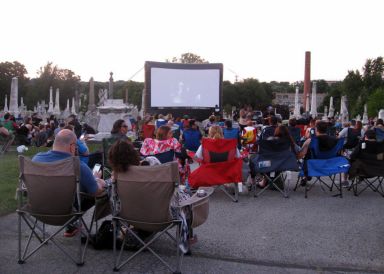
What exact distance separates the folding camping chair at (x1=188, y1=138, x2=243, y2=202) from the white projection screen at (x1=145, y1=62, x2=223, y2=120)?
17648 millimetres

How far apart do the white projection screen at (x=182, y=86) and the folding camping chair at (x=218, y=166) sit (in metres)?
17.6

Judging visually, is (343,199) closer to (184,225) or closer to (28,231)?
(184,225)

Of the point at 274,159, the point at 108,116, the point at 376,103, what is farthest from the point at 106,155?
the point at 376,103

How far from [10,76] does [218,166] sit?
2739 inches

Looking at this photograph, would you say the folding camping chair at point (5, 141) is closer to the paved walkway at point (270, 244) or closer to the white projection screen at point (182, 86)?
the paved walkway at point (270, 244)

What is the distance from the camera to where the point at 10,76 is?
69.8m

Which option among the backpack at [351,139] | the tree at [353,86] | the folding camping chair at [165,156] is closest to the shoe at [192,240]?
the folding camping chair at [165,156]

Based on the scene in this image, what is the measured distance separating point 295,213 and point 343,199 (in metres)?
1.34

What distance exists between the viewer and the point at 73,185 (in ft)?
12.7

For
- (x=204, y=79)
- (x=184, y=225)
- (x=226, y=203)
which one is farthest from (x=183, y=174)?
(x=204, y=79)

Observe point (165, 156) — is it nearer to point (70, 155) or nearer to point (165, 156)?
point (165, 156)

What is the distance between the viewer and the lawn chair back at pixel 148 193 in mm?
3678

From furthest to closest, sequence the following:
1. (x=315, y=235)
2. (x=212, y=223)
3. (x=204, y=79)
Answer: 1. (x=204, y=79)
2. (x=212, y=223)
3. (x=315, y=235)

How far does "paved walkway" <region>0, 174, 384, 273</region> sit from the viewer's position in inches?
155
